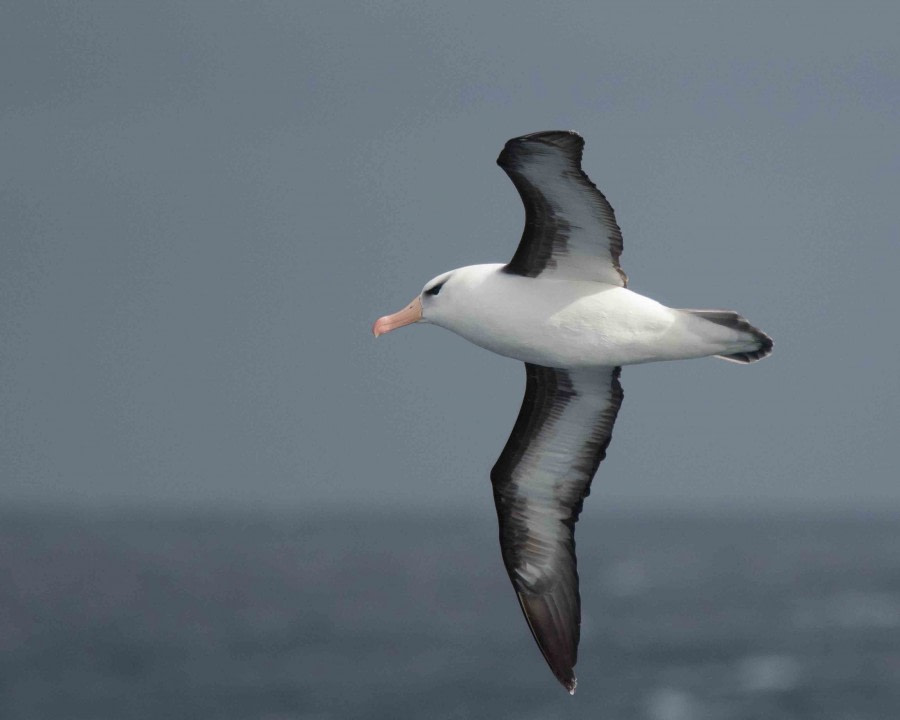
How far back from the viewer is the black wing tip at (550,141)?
10961 millimetres

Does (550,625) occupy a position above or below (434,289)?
below

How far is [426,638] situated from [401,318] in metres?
39.5

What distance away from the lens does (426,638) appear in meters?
51.5

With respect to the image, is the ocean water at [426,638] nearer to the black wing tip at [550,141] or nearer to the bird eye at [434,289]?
the bird eye at [434,289]

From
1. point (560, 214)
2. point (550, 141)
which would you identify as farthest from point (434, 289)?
point (550, 141)

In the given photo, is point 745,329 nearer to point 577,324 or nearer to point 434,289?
point 577,324

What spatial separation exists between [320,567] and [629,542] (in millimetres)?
32396

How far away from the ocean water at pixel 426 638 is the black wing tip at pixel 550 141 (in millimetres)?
27190

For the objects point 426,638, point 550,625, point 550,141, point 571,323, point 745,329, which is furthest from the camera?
point 426,638

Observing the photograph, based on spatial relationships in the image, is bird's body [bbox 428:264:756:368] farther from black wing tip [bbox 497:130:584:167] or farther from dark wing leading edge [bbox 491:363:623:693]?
black wing tip [bbox 497:130:584:167]

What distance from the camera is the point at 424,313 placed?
12875 millimetres

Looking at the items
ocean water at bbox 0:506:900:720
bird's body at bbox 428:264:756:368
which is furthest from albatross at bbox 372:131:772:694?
ocean water at bbox 0:506:900:720

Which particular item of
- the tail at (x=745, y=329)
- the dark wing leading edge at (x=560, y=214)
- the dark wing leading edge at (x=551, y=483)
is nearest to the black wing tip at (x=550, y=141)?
the dark wing leading edge at (x=560, y=214)

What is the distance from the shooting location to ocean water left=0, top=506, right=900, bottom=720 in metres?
39.3
